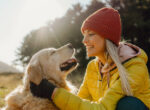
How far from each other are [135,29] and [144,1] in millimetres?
3329

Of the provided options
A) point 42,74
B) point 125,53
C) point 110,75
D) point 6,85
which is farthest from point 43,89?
point 6,85

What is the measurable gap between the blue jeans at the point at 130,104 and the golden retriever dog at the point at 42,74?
3.21 ft

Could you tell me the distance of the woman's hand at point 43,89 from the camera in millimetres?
2721

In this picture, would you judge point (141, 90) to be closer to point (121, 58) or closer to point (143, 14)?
point (121, 58)

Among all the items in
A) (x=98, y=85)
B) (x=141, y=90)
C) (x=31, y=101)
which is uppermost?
(x=31, y=101)

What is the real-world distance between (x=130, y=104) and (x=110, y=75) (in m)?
0.66

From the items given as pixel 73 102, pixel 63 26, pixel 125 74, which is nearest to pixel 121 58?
pixel 125 74

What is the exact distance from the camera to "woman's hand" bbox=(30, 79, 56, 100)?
2.72 meters

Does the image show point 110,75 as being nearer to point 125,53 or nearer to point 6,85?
point 125,53

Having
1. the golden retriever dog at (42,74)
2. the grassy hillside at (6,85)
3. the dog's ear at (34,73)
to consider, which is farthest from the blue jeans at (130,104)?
the grassy hillside at (6,85)

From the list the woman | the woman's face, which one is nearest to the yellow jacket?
the woman

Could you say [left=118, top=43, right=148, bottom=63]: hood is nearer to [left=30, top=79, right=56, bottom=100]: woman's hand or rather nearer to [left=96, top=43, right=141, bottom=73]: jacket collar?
[left=96, top=43, right=141, bottom=73]: jacket collar

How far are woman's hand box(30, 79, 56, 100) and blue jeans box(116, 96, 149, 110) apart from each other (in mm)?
934

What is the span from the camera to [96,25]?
315cm
